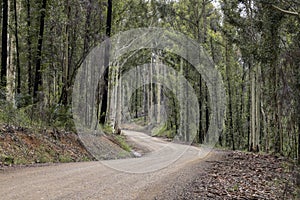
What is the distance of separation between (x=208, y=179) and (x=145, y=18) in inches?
831

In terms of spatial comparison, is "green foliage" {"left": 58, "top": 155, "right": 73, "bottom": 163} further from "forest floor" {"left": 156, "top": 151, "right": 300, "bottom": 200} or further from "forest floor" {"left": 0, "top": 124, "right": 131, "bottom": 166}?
"forest floor" {"left": 156, "top": 151, "right": 300, "bottom": 200}

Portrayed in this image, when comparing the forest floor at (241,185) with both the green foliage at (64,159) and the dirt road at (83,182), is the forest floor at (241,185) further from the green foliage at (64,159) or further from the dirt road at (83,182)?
the green foliage at (64,159)

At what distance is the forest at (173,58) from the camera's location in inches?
432

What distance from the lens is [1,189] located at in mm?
6750

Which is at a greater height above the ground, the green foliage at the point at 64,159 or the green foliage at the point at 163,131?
the green foliage at the point at 64,159

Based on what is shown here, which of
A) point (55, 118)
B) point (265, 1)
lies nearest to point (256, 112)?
point (265, 1)

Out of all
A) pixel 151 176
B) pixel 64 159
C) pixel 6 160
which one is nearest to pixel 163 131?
pixel 64 159

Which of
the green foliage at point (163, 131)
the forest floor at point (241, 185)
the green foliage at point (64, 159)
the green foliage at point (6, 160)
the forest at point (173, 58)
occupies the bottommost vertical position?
the green foliage at point (163, 131)

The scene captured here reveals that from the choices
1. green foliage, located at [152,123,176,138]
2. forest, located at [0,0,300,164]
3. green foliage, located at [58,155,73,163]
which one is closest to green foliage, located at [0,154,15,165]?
green foliage, located at [58,155,73,163]

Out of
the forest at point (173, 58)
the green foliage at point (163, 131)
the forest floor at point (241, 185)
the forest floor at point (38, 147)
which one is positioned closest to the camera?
the forest floor at point (241, 185)

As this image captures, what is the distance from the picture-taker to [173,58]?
37.5 m

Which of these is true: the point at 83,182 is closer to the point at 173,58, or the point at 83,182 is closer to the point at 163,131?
the point at 173,58

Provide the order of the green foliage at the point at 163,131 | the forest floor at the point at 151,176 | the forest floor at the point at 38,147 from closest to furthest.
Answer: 1. the forest floor at the point at 151,176
2. the forest floor at the point at 38,147
3. the green foliage at the point at 163,131

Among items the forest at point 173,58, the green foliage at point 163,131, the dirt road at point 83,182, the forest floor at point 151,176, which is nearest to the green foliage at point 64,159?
the forest floor at point 151,176
